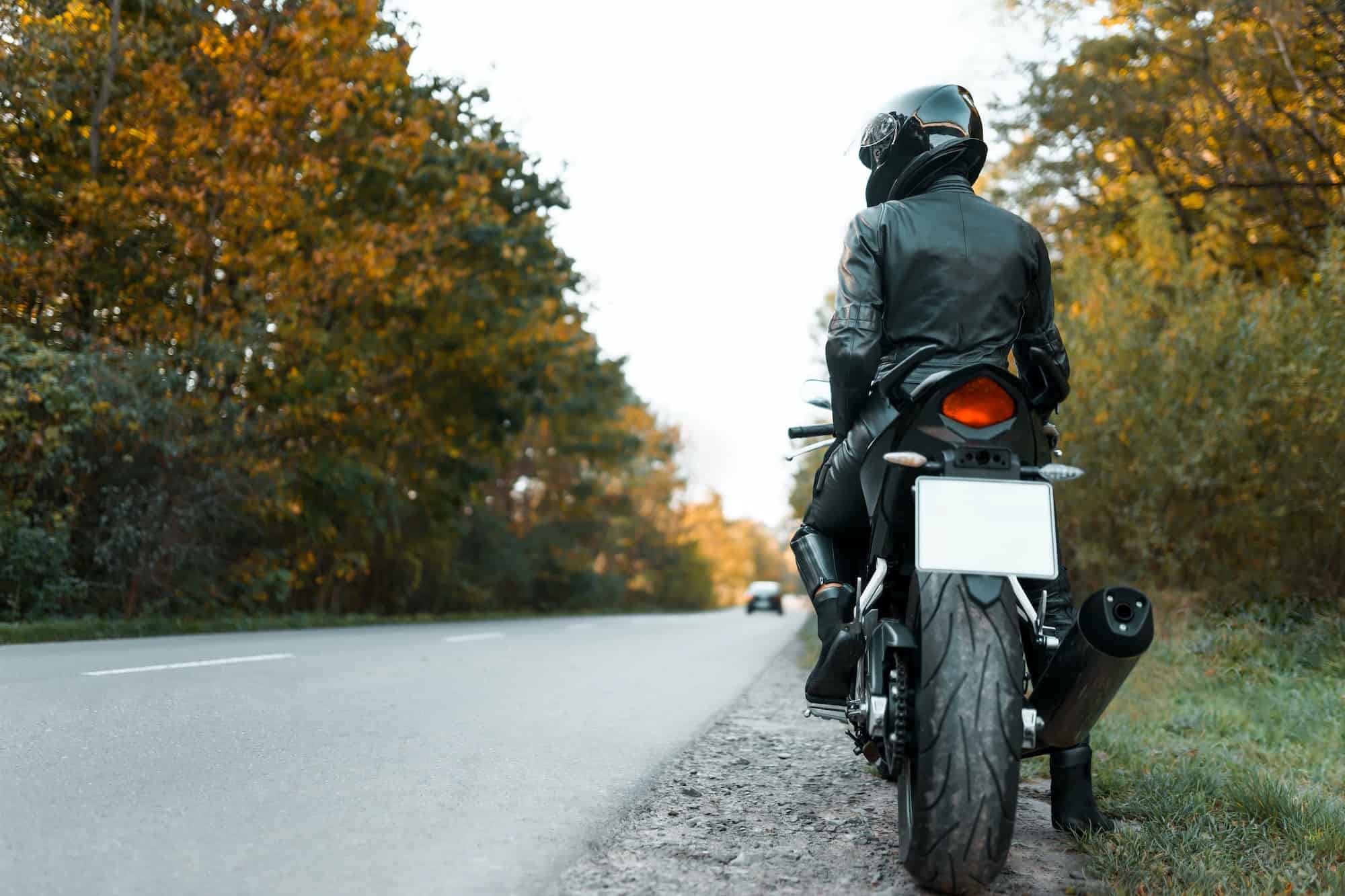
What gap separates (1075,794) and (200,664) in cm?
594

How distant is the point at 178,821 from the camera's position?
3557mm

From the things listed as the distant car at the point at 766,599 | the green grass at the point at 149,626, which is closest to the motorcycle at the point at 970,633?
the green grass at the point at 149,626

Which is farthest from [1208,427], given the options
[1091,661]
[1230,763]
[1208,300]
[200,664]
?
[200,664]

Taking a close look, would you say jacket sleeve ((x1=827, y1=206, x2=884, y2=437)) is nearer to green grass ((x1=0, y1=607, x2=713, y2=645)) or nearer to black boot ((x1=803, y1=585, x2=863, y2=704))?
black boot ((x1=803, y1=585, x2=863, y2=704))

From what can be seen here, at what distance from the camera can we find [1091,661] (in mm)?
3203

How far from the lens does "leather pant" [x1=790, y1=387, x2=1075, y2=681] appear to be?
3.58 metres

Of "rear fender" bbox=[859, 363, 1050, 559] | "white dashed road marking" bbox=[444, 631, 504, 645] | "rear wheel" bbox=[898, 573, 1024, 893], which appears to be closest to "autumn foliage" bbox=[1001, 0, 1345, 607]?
"white dashed road marking" bbox=[444, 631, 504, 645]

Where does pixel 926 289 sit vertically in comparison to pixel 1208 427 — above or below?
below

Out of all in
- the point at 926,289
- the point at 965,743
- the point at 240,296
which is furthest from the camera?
the point at 240,296

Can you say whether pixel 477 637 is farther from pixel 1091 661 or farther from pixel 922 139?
pixel 1091 661

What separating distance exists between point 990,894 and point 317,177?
1434cm

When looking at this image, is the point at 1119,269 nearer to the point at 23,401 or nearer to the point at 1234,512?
the point at 1234,512

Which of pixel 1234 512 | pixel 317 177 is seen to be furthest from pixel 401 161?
pixel 1234 512

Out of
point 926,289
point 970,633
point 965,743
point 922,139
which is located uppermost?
point 922,139
